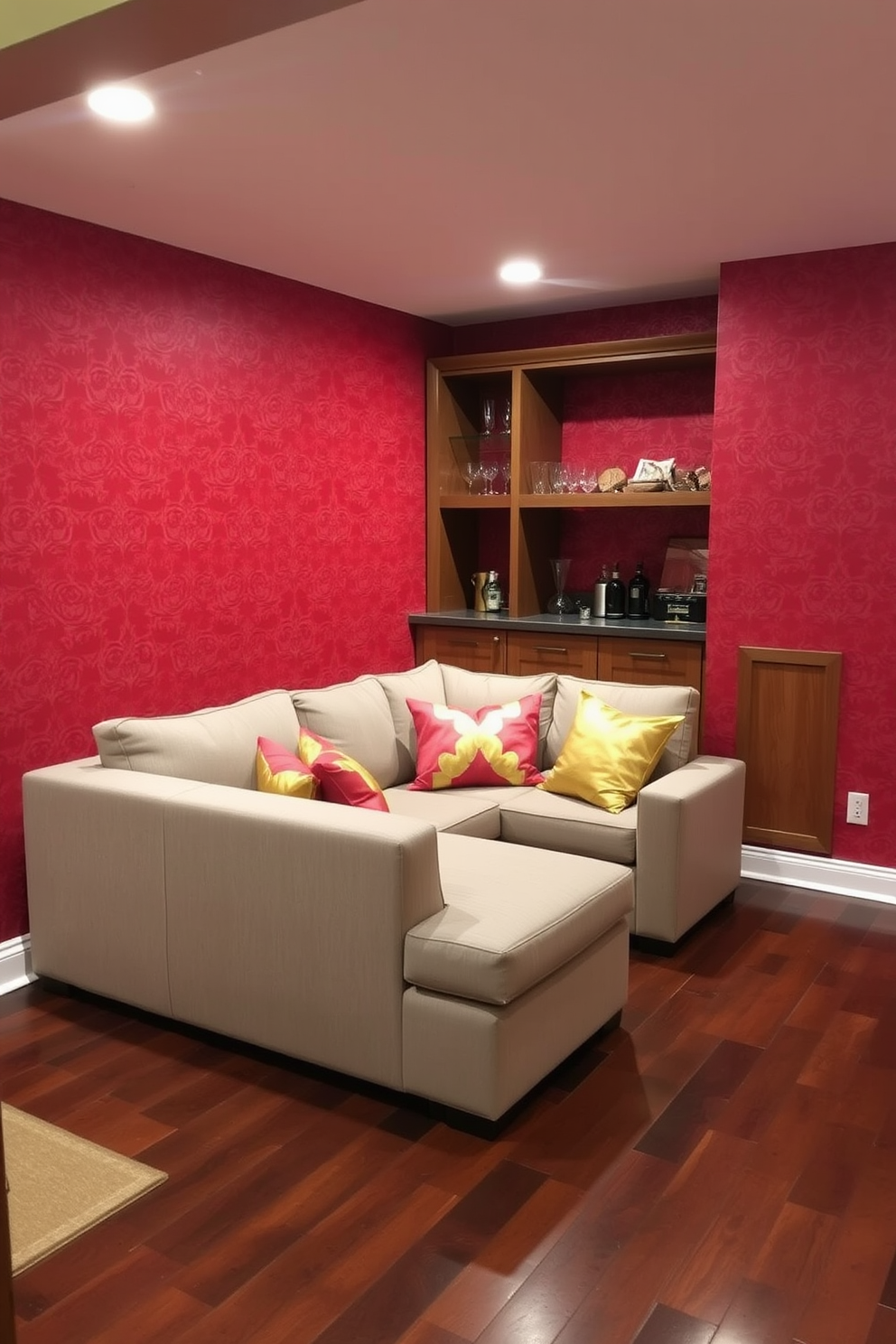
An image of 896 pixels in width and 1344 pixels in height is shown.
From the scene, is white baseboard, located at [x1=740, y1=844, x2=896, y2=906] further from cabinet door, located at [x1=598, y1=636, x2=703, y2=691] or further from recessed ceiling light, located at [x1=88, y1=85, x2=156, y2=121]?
recessed ceiling light, located at [x1=88, y1=85, x2=156, y2=121]

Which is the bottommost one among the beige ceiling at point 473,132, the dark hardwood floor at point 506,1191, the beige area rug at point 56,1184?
the dark hardwood floor at point 506,1191

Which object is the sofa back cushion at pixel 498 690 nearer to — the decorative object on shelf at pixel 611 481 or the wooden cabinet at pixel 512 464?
the wooden cabinet at pixel 512 464

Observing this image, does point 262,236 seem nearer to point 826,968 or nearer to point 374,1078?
point 374,1078

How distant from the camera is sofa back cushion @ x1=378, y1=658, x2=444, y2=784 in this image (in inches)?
168

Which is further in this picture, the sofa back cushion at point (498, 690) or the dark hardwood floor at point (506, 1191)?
the sofa back cushion at point (498, 690)

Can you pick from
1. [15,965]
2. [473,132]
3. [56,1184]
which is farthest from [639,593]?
[56,1184]

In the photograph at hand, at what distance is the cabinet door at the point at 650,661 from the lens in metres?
4.43

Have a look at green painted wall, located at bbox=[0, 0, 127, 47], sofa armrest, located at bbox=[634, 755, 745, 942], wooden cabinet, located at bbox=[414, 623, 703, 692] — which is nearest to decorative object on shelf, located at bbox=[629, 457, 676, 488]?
wooden cabinet, located at bbox=[414, 623, 703, 692]

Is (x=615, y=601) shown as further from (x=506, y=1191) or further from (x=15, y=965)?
(x=506, y=1191)

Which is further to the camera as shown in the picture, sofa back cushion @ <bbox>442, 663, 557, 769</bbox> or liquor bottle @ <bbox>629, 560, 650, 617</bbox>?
liquor bottle @ <bbox>629, 560, 650, 617</bbox>

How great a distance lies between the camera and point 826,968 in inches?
137

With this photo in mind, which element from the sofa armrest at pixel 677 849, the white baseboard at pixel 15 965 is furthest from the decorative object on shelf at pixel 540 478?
the white baseboard at pixel 15 965

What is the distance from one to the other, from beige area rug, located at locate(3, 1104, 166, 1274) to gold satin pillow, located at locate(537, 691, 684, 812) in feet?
6.51

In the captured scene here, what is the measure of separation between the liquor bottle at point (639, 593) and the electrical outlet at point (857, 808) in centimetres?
126
